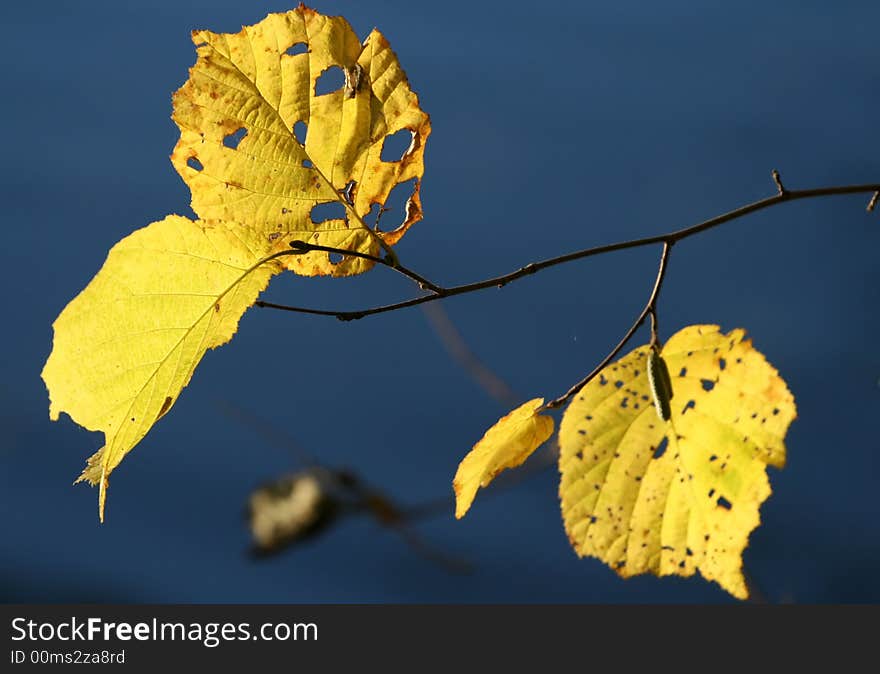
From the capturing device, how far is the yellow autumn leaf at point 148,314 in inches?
19.7

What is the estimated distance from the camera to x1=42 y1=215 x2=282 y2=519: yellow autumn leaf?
0.50m

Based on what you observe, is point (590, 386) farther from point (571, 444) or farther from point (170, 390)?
point (170, 390)

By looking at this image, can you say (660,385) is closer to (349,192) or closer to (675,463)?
(675,463)

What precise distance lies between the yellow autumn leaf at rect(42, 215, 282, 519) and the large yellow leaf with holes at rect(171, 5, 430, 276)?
0.03 m

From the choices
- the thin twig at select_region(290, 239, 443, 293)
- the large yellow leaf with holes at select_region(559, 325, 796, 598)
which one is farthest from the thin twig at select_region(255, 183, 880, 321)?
the large yellow leaf with holes at select_region(559, 325, 796, 598)

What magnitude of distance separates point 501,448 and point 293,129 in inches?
8.6

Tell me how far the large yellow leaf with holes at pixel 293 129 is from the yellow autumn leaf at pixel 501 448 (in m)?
0.12

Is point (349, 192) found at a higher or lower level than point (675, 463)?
higher

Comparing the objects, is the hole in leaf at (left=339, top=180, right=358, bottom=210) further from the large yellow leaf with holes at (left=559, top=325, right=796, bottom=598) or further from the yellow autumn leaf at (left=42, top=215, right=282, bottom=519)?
the large yellow leaf with holes at (left=559, top=325, right=796, bottom=598)

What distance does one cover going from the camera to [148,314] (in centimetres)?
51

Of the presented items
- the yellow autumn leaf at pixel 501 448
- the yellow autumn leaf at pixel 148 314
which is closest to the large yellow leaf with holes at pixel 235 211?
the yellow autumn leaf at pixel 148 314

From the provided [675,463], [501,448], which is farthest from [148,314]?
[675,463]

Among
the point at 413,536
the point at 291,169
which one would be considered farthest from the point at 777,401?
the point at 413,536

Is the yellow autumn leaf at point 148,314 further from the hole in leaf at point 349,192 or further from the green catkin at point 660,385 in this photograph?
the green catkin at point 660,385
